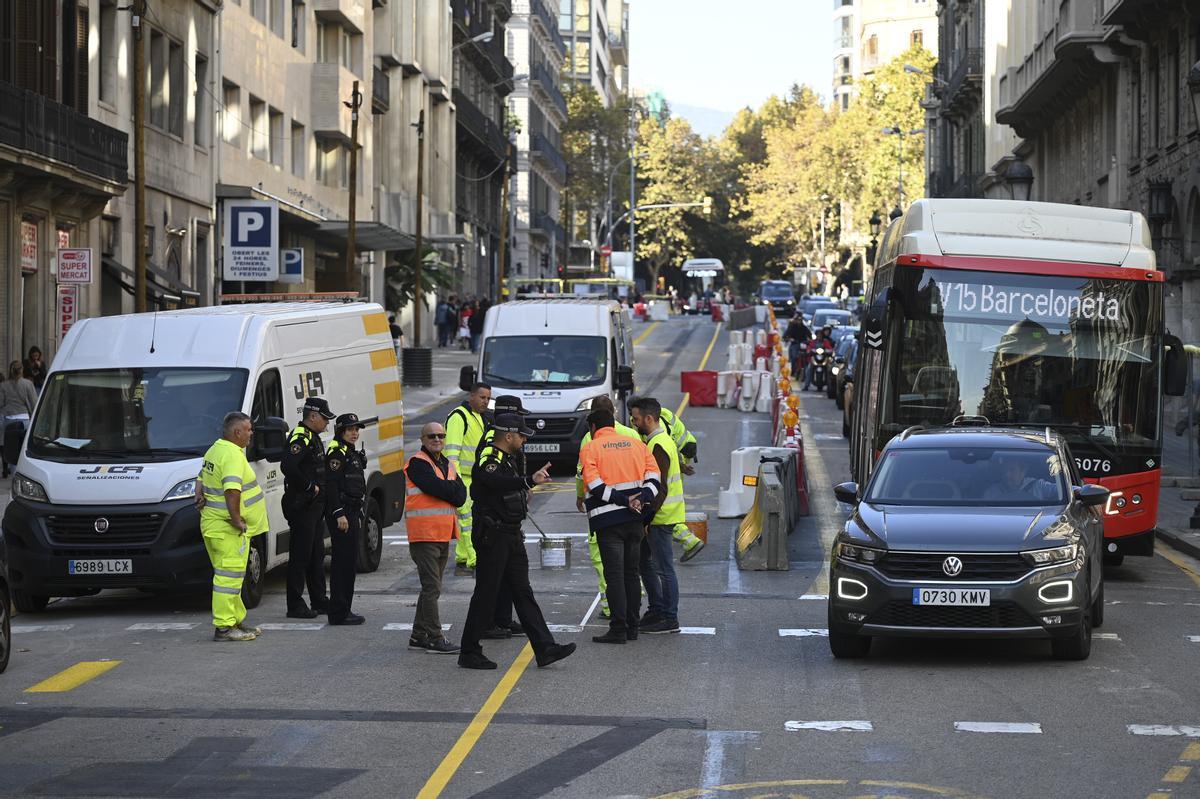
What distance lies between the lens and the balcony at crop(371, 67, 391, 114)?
187 ft

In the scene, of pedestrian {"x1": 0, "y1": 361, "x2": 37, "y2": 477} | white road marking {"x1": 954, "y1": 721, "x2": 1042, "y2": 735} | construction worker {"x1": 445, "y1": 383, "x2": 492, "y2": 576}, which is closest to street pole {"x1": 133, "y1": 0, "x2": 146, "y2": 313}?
pedestrian {"x1": 0, "y1": 361, "x2": 37, "y2": 477}

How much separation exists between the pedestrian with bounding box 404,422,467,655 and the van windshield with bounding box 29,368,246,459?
304 centimetres

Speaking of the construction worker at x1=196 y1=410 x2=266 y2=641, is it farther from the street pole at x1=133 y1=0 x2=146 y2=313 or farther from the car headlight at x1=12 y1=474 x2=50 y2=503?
the street pole at x1=133 y1=0 x2=146 y2=313

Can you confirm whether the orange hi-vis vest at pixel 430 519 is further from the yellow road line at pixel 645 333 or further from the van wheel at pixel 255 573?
the yellow road line at pixel 645 333

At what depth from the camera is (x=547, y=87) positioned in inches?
4373

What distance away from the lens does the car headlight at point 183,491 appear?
1488 cm

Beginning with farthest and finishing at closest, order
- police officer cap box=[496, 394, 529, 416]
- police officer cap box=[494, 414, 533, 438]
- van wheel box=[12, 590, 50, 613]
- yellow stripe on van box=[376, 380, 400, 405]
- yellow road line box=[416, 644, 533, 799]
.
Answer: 1. yellow stripe on van box=[376, 380, 400, 405]
2. van wheel box=[12, 590, 50, 613]
3. police officer cap box=[496, 394, 529, 416]
4. police officer cap box=[494, 414, 533, 438]
5. yellow road line box=[416, 644, 533, 799]

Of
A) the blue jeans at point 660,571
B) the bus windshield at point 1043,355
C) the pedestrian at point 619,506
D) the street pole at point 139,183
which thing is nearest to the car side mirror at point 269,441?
the pedestrian at point 619,506

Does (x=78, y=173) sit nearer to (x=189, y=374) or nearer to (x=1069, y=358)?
(x=189, y=374)

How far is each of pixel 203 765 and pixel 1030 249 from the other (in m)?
10.4

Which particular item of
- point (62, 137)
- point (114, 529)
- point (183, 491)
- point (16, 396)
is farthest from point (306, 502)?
point (62, 137)

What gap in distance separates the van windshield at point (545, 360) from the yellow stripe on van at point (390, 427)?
8065mm

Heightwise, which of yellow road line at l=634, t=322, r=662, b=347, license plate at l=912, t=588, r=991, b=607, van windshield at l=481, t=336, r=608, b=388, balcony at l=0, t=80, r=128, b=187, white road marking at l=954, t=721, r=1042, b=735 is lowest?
white road marking at l=954, t=721, r=1042, b=735

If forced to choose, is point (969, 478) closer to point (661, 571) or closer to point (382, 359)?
point (661, 571)
